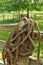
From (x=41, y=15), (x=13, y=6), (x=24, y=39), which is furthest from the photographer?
(x=41, y=15)

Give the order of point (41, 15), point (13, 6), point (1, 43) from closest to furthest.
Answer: point (1, 43) → point (13, 6) → point (41, 15)

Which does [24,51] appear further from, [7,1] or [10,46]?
[7,1]

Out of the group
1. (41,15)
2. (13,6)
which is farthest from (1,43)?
(41,15)

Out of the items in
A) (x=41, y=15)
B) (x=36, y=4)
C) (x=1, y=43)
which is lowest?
(x=41, y=15)

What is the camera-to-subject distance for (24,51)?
7.94ft

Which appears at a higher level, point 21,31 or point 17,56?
point 21,31

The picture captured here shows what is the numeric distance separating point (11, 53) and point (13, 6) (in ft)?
55.2

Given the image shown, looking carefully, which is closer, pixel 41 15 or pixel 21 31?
pixel 21 31

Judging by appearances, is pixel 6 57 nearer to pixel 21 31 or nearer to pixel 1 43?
pixel 21 31

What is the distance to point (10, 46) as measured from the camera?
96.7 inches

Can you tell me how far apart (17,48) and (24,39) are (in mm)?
122

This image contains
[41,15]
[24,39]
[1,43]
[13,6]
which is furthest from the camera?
[41,15]

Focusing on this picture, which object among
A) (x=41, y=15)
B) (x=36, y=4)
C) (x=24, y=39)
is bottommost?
(x=41, y=15)

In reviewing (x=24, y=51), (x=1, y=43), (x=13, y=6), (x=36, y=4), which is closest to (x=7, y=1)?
(x=13, y=6)
